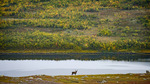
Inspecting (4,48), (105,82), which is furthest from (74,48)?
(105,82)

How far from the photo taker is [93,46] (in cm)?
A: 19875

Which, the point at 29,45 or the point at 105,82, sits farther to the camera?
the point at 29,45

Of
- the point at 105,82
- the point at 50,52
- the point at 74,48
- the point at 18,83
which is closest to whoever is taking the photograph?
the point at 18,83

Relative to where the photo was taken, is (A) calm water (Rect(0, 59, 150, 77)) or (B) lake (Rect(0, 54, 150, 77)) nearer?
(A) calm water (Rect(0, 59, 150, 77))

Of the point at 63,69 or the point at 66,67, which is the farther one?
the point at 66,67

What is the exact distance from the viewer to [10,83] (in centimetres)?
5078

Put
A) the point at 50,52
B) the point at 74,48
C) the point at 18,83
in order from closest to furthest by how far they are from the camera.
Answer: the point at 18,83 < the point at 50,52 < the point at 74,48

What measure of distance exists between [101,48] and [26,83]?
149 meters

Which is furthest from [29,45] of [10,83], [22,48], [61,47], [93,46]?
[10,83]

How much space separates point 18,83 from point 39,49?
140 metres

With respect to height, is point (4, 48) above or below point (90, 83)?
above

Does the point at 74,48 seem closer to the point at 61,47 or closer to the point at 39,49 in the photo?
the point at 61,47

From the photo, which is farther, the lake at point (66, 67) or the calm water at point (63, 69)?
the lake at point (66, 67)

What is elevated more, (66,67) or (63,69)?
(66,67)
